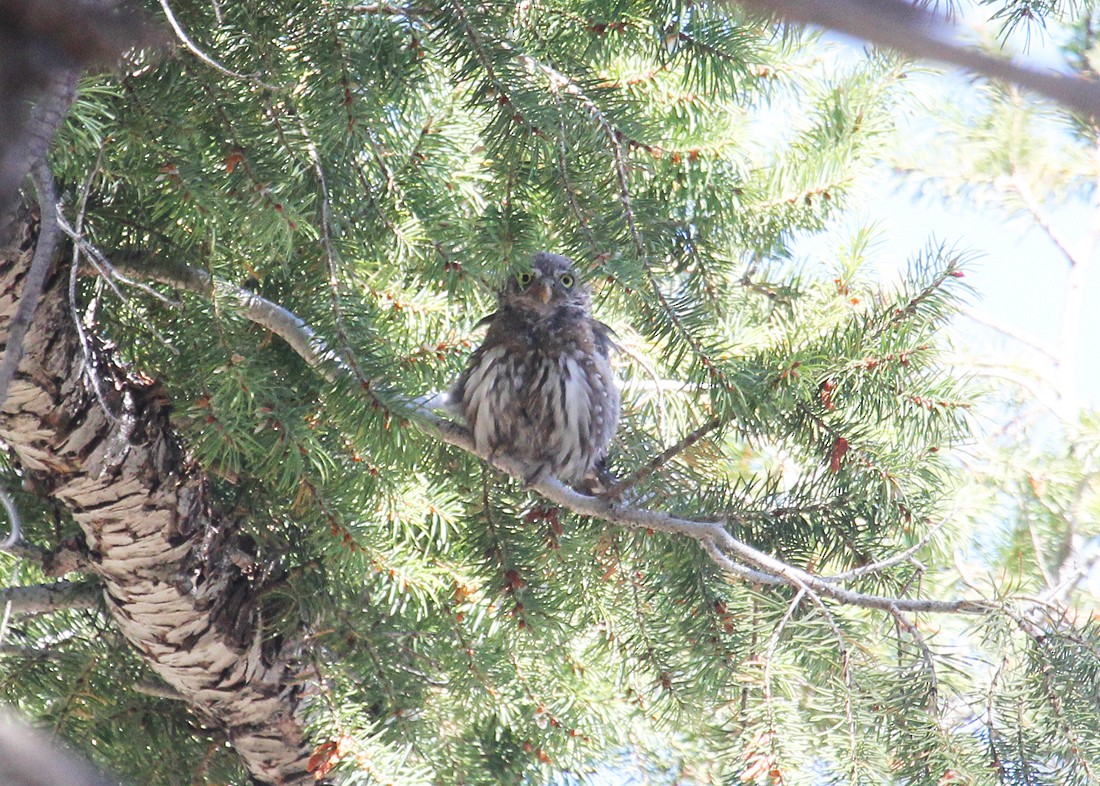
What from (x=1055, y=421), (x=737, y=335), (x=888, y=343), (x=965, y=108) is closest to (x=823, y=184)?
(x=737, y=335)

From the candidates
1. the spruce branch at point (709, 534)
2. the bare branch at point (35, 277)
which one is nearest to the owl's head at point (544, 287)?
the spruce branch at point (709, 534)

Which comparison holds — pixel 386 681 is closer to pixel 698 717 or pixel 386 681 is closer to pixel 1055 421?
pixel 698 717

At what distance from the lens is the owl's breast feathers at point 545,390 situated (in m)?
2.60

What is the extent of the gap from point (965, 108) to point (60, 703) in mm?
5334

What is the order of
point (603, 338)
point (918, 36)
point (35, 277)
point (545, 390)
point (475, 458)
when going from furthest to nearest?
point (603, 338) < point (545, 390) < point (475, 458) < point (35, 277) < point (918, 36)

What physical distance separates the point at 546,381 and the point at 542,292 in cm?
24

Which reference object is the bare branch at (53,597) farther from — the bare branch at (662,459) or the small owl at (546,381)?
the bare branch at (662,459)

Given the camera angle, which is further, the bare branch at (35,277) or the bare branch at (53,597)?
the bare branch at (53,597)

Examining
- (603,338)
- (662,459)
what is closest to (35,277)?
(662,459)

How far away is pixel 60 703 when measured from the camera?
241 centimetres

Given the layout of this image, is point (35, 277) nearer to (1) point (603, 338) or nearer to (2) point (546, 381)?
(2) point (546, 381)

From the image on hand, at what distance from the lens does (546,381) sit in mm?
2795

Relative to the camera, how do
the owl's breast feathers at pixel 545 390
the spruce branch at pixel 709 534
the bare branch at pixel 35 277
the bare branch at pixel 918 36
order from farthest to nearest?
the owl's breast feathers at pixel 545 390, the spruce branch at pixel 709 534, the bare branch at pixel 35 277, the bare branch at pixel 918 36

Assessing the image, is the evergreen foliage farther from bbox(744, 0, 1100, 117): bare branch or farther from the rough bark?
bbox(744, 0, 1100, 117): bare branch
